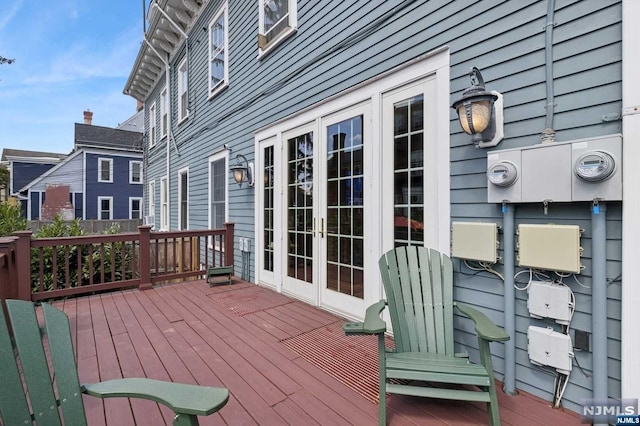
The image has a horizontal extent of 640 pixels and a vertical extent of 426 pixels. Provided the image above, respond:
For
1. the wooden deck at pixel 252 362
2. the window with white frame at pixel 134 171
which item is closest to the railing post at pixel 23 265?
the wooden deck at pixel 252 362

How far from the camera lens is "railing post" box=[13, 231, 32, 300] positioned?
3494 mm

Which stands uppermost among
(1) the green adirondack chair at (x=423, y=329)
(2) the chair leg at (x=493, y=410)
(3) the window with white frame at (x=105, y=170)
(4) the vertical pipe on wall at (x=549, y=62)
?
(3) the window with white frame at (x=105, y=170)

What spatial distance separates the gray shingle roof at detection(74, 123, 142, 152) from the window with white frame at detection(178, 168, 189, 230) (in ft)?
40.4

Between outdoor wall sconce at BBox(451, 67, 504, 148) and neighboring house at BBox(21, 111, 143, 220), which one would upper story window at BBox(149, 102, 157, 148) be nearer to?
neighboring house at BBox(21, 111, 143, 220)

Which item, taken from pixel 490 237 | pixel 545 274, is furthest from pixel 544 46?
pixel 545 274

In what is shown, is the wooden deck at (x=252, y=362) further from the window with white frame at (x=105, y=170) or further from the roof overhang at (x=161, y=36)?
the window with white frame at (x=105, y=170)

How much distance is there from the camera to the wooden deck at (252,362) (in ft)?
5.70

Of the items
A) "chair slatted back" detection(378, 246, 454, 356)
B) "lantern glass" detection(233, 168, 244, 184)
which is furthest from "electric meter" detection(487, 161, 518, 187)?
"lantern glass" detection(233, 168, 244, 184)

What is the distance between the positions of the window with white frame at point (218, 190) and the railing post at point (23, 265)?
2.82m

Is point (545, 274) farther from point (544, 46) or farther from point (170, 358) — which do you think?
point (170, 358)

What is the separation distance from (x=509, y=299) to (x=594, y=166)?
3.01 feet

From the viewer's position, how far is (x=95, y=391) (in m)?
1.04

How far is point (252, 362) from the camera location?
7.71ft

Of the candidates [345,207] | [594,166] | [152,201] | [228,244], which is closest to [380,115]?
[345,207]
